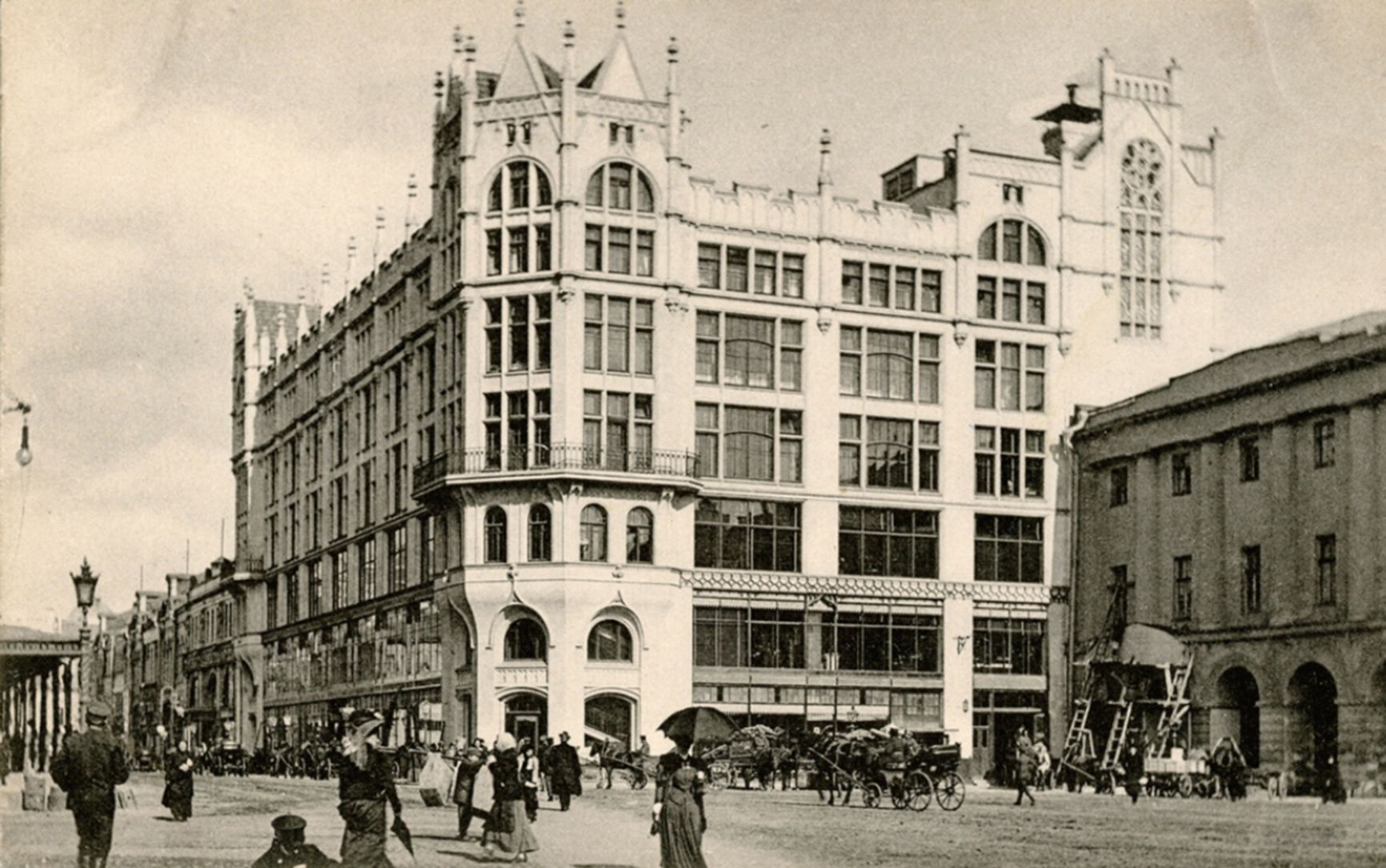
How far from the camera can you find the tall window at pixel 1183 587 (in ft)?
164

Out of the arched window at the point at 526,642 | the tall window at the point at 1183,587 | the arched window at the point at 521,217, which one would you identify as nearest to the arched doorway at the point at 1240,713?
the tall window at the point at 1183,587

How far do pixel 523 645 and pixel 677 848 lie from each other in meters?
33.5

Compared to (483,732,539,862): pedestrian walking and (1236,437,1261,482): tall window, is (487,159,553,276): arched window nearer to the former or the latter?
(1236,437,1261,482): tall window

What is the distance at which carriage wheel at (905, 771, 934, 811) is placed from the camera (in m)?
34.4

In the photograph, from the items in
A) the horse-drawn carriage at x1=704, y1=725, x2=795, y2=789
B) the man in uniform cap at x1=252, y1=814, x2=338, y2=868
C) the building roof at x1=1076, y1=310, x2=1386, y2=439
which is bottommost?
the horse-drawn carriage at x1=704, y1=725, x2=795, y2=789

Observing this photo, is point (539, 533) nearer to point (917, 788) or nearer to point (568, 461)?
point (568, 461)

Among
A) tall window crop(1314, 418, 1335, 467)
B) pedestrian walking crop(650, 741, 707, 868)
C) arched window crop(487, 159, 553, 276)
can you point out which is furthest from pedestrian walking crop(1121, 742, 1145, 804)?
pedestrian walking crop(650, 741, 707, 868)

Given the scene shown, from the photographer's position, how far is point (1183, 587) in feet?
165

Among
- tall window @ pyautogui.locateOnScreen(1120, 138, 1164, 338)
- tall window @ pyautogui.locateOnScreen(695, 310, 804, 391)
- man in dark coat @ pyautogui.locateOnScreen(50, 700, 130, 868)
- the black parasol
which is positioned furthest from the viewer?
tall window @ pyautogui.locateOnScreen(1120, 138, 1164, 338)

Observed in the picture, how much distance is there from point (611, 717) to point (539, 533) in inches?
222

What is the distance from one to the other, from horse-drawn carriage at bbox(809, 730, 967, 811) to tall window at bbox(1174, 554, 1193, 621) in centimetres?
1572

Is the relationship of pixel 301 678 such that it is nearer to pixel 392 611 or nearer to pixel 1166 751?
pixel 392 611

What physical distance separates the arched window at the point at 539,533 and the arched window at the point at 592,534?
38.8 inches

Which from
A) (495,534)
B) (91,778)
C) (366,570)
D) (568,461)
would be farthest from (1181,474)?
(91,778)
